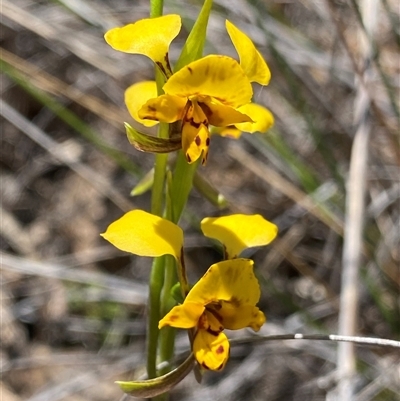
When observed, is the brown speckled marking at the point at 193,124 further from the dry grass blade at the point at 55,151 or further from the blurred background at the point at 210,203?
the dry grass blade at the point at 55,151

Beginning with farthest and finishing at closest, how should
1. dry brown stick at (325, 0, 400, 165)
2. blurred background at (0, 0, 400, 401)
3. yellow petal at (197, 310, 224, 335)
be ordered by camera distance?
blurred background at (0, 0, 400, 401), dry brown stick at (325, 0, 400, 165), yellow petal at (197, 310, 224, 335)

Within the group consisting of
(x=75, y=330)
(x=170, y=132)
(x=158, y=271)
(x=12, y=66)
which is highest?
(x=170, y=132)

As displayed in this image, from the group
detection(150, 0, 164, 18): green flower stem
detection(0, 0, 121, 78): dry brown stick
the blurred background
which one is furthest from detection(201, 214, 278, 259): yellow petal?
detection(0, 0, 121, 78): dry brown stick

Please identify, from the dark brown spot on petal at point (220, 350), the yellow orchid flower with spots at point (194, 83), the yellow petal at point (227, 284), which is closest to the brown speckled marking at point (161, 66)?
the yellow orchid flower with spots at point (194, 83)

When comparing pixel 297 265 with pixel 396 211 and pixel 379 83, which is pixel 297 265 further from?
pixel 379 83

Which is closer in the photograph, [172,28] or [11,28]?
[172,28]

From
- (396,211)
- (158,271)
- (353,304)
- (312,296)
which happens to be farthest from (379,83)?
(158,271)

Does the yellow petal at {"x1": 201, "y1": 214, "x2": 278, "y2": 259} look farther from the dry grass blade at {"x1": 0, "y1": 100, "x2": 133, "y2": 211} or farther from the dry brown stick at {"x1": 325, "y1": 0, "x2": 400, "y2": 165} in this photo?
the dry grass blade at {"x1": 0, "y1": 100, "x2": 133, "y2": 211}
